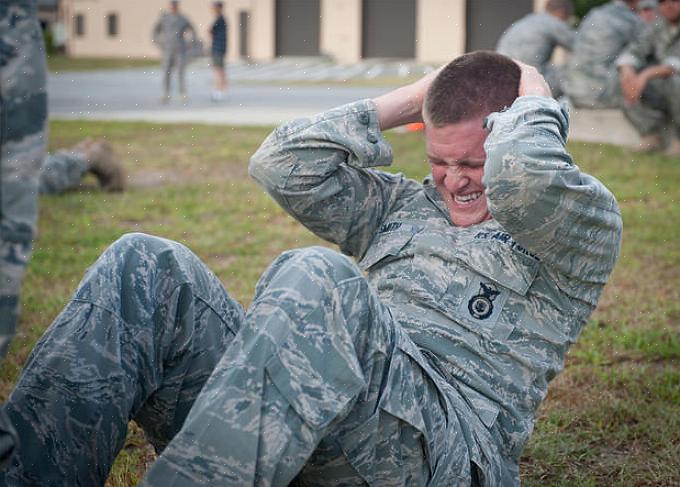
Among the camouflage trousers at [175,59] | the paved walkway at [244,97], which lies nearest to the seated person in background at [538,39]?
the paved walkway at [244,97]

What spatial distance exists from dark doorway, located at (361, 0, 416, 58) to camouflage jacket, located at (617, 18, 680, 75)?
27.0 meters

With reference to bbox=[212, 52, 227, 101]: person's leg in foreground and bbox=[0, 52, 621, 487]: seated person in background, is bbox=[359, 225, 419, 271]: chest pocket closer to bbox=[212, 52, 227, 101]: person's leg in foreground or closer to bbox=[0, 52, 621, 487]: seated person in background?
bbox=[0, 52, 621, 487]: seated person in background

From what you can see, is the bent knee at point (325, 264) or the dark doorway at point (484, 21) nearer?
the bent knee at point (325, 264)

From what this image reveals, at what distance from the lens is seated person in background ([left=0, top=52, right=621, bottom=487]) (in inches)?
82.0

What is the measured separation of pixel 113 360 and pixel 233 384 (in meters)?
0.39

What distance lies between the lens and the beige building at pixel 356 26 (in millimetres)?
35781

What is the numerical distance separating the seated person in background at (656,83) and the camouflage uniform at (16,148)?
9567mm

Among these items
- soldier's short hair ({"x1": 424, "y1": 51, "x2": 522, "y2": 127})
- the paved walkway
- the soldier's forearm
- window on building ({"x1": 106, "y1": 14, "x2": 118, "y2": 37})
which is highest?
soldier's short hair ({"x1": 424, "y1": 51, "x2": 522, "y2": 127})

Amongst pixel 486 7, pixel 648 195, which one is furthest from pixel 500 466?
pixel 486 7

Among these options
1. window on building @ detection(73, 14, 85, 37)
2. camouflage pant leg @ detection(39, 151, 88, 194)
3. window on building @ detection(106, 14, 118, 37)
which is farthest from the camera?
window on building @ detection(73, 14, 85, 37)

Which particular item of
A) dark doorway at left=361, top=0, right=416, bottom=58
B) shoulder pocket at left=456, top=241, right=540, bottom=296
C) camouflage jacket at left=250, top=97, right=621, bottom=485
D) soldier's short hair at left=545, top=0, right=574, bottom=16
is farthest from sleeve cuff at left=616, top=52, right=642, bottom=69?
dark doorway at left=361, top=0, right=416, bottom=58

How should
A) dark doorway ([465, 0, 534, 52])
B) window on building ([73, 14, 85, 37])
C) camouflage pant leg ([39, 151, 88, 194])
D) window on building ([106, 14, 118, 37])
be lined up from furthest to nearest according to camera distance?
window on building ([73, 14, 85, 37]) < window on building ([106, 14, 118, 37]) < dark doorway ([465, 0, 534, 52]) < camouflage pant leg ([39, 151, 88, 194])

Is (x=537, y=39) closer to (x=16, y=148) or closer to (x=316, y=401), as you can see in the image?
(x=316, y=401)

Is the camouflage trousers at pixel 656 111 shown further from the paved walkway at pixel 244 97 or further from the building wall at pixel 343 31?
the building wall at pixel 343 31
